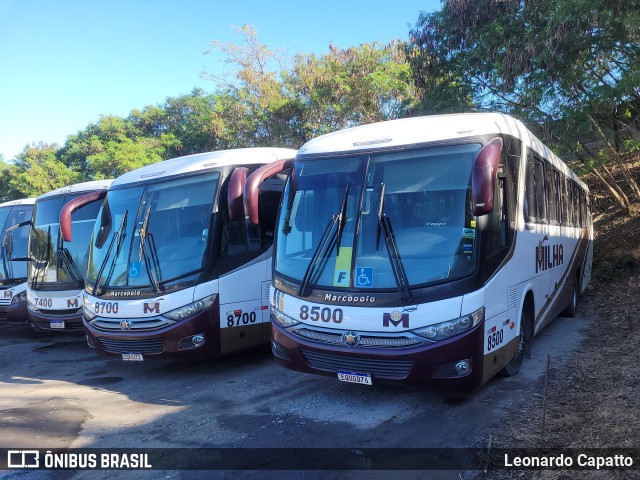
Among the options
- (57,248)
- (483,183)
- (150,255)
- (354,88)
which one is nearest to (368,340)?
(483,183)

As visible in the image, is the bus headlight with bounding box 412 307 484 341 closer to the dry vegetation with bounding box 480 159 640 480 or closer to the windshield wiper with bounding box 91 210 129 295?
the dry vegetation with bounding box 480 159 640 480

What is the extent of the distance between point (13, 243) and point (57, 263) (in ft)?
9.79

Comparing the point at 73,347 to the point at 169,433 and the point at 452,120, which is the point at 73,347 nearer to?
the point at 169,433

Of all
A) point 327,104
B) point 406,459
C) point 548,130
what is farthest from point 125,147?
point 406,459

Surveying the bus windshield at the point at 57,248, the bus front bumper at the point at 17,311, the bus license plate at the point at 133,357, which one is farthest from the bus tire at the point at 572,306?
the bus front bumper at the point at 17,311

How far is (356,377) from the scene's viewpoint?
5.03 meters

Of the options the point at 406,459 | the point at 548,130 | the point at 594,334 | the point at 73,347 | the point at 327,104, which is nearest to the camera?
the point at 406,459

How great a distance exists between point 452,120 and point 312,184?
166 centimetres

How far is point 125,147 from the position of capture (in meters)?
26.5

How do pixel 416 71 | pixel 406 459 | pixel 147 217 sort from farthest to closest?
1. pixel 416 71
2. pixel 147 217
3. pixel 406 459

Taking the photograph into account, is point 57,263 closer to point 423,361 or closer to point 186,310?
point 186,310

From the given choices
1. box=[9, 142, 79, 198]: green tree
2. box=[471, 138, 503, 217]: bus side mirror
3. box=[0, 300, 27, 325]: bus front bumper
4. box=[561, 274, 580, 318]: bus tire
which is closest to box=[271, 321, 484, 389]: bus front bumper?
box=[471, 138, 503, 217]: bus side mirror

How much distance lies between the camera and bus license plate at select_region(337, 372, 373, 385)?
4973mm

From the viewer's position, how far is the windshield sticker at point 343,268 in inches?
203
